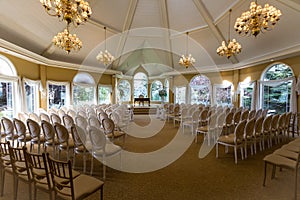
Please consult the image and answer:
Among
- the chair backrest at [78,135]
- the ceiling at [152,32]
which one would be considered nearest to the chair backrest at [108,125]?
the chair backrest at [78,135]

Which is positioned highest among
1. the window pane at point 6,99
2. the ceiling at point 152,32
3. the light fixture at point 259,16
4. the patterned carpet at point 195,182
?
the ceiling at point 152,32

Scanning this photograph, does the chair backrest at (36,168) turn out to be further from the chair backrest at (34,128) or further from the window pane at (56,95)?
the window pane at (56,95)

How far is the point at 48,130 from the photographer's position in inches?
142

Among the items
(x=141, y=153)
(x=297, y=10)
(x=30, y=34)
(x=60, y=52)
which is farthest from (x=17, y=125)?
(x=297, y=10)

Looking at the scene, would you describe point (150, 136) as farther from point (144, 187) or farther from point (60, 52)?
point (60, 52)

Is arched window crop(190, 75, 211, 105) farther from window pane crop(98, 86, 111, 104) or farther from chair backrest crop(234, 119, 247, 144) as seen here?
chair backrest crop(234, 119, 247, 144)

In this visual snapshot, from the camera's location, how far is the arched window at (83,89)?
10.8 m

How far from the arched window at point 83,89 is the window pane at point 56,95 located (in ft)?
2.14

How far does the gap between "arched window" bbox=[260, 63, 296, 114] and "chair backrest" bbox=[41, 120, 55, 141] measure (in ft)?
29.6

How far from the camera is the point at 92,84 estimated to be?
38.3 ft

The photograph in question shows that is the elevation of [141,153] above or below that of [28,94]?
below

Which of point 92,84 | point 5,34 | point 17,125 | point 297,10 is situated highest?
point 297,10

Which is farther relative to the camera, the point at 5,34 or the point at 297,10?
the point at 5,34

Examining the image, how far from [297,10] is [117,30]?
8.14 meters
